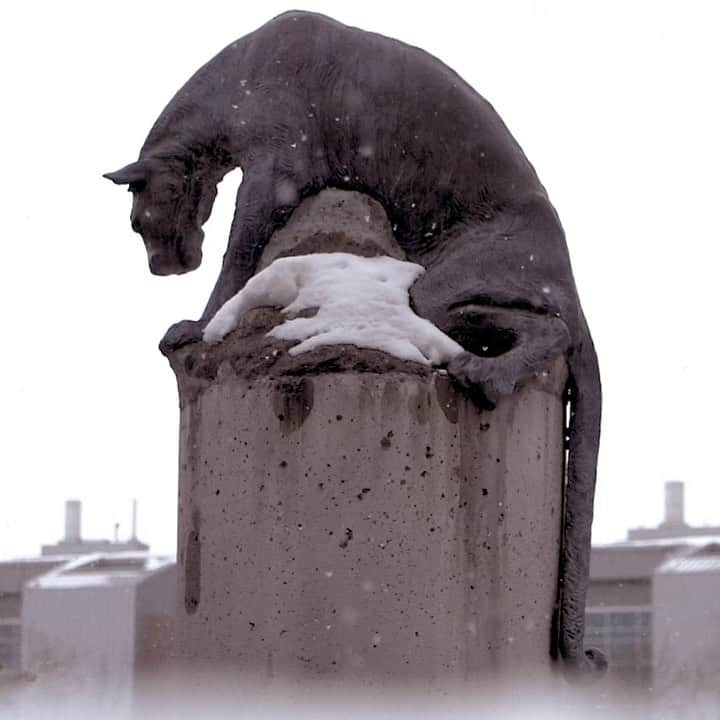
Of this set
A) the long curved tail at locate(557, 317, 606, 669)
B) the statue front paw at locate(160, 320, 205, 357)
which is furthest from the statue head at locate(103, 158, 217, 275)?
the long curved tail at locate(557, 317, 606, 669)

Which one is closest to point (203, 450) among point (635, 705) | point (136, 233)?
point (136, 233)

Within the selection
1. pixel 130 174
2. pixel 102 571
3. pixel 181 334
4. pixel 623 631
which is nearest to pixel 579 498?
pixel 181 334

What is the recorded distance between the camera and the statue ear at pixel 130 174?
213 inches

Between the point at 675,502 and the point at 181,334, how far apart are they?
71.1ft

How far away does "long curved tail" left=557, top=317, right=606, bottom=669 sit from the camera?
514 cm

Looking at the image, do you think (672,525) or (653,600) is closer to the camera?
(653,600)

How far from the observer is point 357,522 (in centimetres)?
469

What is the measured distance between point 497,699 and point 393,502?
729 mm

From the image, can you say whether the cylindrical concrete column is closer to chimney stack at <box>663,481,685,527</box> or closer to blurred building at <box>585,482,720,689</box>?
blurred building at <box>585,482,720,689</box>

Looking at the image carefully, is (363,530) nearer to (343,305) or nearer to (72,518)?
(343,305)

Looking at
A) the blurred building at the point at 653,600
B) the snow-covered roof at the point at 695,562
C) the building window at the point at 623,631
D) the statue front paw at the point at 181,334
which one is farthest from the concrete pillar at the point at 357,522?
the snow-covered roof at the point at 695,562

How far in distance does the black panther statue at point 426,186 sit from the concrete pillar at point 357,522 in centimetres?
29

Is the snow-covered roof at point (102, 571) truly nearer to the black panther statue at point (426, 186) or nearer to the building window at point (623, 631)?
the building window at point (623, 631)

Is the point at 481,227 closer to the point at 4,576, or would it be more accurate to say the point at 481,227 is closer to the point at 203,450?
the point at 203,450
